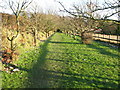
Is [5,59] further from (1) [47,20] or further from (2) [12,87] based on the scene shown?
(1) [47,20]

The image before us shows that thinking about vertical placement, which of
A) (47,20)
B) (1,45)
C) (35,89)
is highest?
(47,20)

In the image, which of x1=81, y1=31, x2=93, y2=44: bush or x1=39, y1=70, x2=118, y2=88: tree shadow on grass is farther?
x1=81, y1=31, x2=93, y2=44: bush

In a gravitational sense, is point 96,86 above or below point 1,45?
below

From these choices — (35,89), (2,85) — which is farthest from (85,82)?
(2,85)

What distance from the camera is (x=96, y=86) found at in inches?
205

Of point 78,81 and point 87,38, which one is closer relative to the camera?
point 78,81

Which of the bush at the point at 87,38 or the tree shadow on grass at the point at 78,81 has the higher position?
the bush at the point at 87,38

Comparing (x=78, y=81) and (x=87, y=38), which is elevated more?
(x=87, y=38)

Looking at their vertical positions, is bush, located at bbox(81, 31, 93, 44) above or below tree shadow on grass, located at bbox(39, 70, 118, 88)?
above

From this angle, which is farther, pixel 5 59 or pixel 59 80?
pixel 5 59

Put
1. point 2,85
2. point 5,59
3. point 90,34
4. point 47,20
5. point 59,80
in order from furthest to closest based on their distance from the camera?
1. point 47,20
2. point 90,34
3. point 5,59
4. point 59,80
5. point 2,85

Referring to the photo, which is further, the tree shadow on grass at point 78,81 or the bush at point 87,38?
the bush at point 87,38

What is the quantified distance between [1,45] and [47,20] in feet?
76.8

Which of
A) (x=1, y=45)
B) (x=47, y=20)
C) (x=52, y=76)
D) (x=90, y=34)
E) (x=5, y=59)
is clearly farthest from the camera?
(x=47, y=20)
